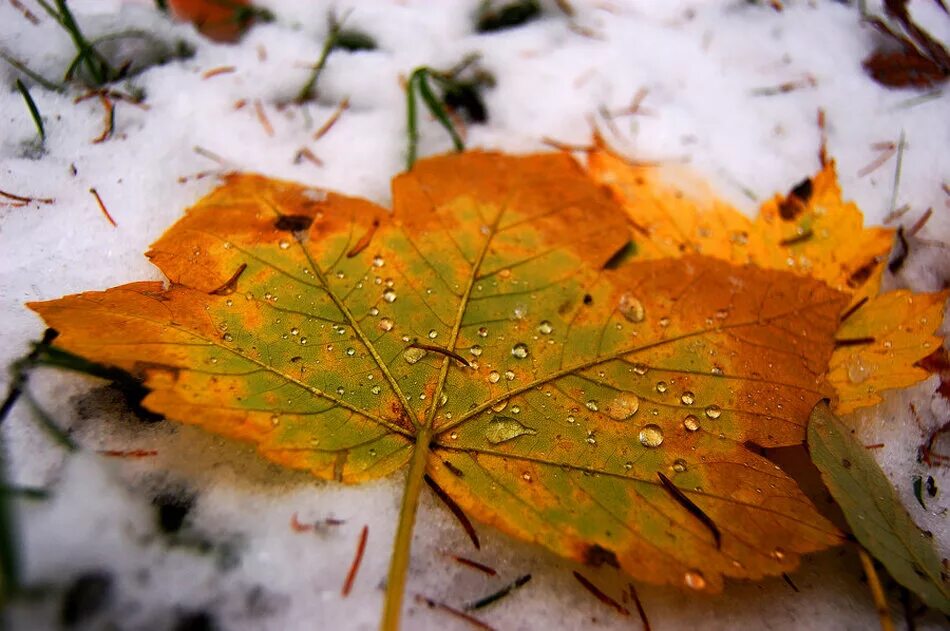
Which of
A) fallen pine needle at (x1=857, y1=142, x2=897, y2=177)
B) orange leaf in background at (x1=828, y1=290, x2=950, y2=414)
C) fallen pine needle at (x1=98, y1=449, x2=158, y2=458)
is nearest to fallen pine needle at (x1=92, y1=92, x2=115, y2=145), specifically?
fallen pine needle at (x1=98, y1=449, x2=158, y2=458)

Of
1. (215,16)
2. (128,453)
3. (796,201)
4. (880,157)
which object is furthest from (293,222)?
(880,157)

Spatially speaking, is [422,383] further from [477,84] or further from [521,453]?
[477,84]

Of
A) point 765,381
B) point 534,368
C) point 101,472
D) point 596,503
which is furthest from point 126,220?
point 765,381

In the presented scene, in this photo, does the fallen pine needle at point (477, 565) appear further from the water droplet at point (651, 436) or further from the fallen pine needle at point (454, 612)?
the water droplet at point (651, 436)

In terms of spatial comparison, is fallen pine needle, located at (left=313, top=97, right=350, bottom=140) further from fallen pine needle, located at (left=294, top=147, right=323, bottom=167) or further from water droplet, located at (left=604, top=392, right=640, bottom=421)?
water droplet, located at (left=604, top=392, right=640, bottom=421)

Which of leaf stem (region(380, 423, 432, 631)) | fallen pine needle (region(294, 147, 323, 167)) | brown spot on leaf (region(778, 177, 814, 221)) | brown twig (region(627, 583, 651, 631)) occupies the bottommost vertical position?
brown twig (region(627, 583, 651, 631))

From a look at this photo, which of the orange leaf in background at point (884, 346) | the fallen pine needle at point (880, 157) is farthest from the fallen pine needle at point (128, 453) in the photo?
the fallen pine needle at point (880, 157)
